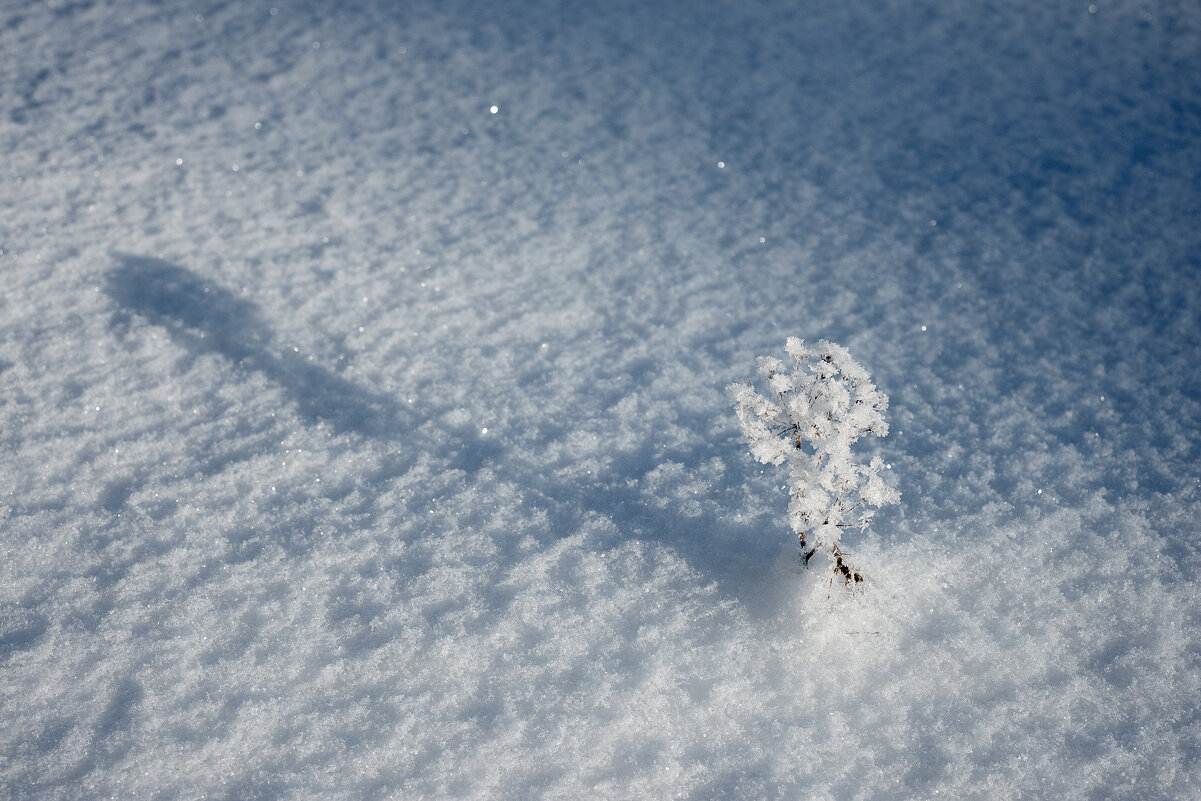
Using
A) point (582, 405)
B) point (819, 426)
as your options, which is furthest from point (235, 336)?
point (819, 426)

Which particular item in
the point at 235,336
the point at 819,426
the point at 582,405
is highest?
the point at 819,426

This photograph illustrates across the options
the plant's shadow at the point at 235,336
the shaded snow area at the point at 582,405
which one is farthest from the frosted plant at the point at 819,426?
the plant's shadow at the point at 235,336

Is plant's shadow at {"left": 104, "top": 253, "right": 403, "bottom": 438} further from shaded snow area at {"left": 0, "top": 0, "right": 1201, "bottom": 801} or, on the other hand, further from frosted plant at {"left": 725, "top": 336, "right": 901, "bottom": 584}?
frosted plant at {"left": 725, "top": 336, "right": 901, "bottom": 584}

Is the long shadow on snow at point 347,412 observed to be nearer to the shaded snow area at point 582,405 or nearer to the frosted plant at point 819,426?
the shaded snow area at point 582,405

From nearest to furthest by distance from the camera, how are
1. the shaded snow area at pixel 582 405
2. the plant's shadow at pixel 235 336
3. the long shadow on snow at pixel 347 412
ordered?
the shaded snow area at pixel 582 405 → the long shadow on snow at pixel 347 412 → the plant's shadow at pixel 235 336

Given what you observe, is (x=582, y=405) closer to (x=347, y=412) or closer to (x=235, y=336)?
(x=347, y=412)

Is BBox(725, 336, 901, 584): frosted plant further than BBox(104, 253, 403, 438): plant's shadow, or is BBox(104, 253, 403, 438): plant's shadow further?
BBox(104, 253, 403, 438): plant's shadow

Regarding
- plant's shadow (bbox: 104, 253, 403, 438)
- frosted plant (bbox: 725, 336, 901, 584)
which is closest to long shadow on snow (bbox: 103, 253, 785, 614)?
plant's shadow (bbox: 104, 253, 403, 438)
